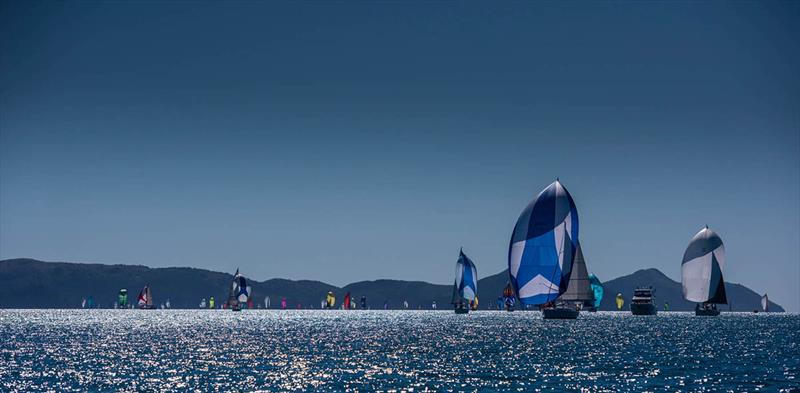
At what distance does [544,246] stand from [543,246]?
0.52 feet

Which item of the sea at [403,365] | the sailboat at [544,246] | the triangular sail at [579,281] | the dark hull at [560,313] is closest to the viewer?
the sea at [403,365]

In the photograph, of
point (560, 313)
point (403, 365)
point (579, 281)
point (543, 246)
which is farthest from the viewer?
point (579, 281)

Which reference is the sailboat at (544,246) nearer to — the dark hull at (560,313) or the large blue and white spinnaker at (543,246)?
the large blue and white spinnaker at (543,246)

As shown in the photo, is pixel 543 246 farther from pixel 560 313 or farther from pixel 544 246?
pixel 560 313

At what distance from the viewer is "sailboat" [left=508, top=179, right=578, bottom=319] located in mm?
126000

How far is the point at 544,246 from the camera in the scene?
126 meters

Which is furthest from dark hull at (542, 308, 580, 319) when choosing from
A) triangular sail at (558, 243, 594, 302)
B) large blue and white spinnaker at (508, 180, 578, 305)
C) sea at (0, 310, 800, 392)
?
sea at (0, 310, 800, 392)

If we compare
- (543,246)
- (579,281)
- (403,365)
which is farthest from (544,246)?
(403,365)

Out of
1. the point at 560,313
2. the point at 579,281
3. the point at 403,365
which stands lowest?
the point at 403,365

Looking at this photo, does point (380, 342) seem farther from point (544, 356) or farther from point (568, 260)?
point (568, 260)

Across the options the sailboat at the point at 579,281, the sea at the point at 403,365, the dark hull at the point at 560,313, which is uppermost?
the sailboat at the point at 579,281

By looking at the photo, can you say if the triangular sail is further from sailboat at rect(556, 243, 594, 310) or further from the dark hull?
the dark hull

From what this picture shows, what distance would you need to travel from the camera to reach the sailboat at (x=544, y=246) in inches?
4961

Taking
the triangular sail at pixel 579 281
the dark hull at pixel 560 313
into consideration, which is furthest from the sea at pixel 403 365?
the triangular sail at pixel 579 281
